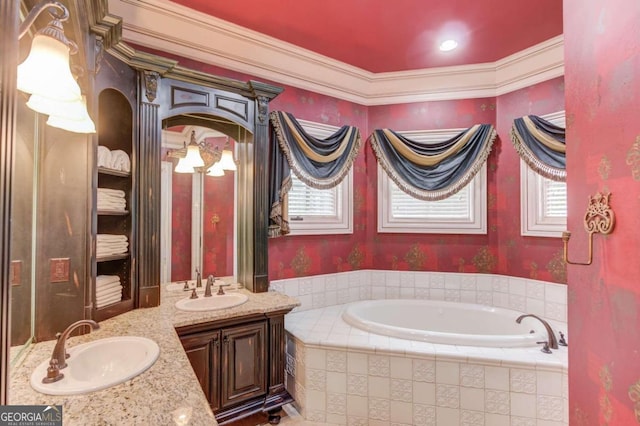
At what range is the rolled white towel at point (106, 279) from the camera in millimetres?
1769

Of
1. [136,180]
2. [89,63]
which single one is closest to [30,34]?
[89,63]

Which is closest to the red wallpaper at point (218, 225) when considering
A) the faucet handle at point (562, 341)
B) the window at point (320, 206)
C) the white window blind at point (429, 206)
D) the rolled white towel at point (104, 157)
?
the window at point (320, 206)

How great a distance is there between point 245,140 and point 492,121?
2.46 metres

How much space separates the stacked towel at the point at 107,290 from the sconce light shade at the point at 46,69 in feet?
4.09

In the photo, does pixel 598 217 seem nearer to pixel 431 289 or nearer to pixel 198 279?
pixel 431 289

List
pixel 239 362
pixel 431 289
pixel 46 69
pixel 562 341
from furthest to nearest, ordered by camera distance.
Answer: pixel 431 289 → pixel 562 341 → pixel 239 362 → pixel 46 69

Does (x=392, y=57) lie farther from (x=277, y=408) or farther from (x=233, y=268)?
(x=277, y=408)

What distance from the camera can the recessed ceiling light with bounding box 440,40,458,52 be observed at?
8.73ft

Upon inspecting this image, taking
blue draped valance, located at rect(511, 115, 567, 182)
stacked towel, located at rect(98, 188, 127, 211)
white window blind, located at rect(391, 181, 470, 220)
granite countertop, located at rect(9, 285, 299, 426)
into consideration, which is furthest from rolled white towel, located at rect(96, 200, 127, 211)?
blue draped valance, located at rect(511, 115, 567, 182)

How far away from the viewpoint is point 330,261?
3137 mm

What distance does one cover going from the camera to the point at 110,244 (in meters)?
1.82

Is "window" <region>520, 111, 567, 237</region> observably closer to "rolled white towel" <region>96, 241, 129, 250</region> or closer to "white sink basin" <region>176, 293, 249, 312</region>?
"white sink basin" <region>176, 293, 249, 312</region>

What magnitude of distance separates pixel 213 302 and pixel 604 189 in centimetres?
228

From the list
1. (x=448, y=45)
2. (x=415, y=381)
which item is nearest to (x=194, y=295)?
(x=415, y=381)
